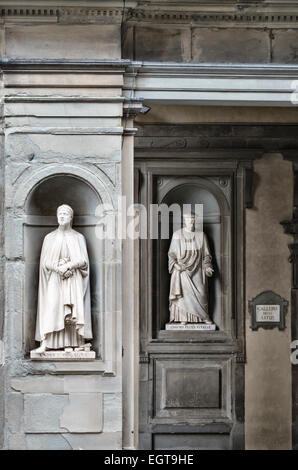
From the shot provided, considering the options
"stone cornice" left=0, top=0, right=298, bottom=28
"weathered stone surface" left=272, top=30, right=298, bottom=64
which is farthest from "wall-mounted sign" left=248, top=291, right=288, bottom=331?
"stone cornice" left=0, top=0, right=298, bottom=28

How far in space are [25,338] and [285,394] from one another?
200 inches

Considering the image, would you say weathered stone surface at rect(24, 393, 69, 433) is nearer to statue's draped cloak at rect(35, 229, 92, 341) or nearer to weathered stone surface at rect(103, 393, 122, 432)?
weathered stone surface at rect(103, 393, 122, 432)

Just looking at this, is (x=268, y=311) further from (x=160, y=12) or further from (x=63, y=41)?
(x=63, y=41)

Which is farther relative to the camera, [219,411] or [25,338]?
[219,411]

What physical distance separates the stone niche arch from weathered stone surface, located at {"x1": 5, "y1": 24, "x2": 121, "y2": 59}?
118 cm

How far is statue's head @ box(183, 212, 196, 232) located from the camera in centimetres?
1341

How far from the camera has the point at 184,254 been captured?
44.0 feet

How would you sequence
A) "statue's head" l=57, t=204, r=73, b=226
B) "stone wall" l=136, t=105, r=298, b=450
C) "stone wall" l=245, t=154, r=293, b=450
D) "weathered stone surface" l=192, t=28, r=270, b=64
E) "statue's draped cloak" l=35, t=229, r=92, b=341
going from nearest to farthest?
"statue's draped cloak" l=35, t=229, r=92, b=341 → "statue's head" l=57, t=204, r=73, b=226 → "weathered stone surface" l=192, t=28, r=270, b=64 → "stone wall" l=136, t=105, r=298, b=450 → "stone wall" l=245, t=154, r=293, b=450

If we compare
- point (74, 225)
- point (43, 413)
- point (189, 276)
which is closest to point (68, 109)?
point (74, 225)

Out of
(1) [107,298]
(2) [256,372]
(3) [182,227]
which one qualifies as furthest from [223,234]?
(1) [107,298]

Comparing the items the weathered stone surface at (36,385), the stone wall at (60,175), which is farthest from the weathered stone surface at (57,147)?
the weathered stone surface at (36,385)

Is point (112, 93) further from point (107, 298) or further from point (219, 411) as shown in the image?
point (219, 411)

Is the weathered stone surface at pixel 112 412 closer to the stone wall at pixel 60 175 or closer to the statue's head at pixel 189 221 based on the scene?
the stone wall at pixel 60 175

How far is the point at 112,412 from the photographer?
945 centimetres
